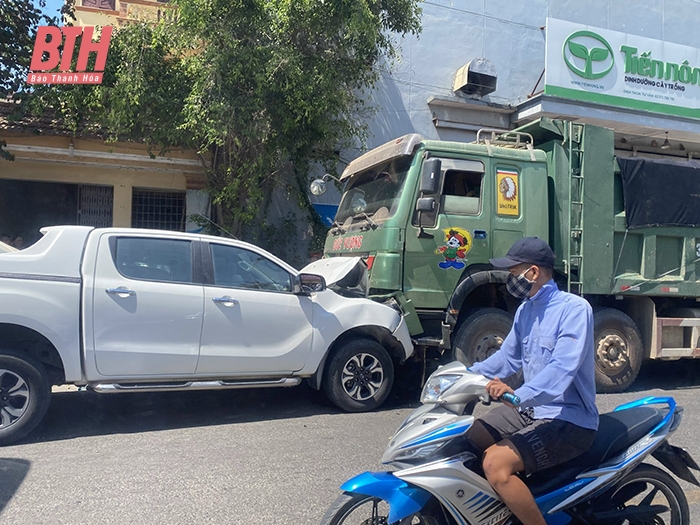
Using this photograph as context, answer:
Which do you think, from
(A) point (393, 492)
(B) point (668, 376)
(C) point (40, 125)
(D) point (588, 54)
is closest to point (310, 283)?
(A) point (393, 492)

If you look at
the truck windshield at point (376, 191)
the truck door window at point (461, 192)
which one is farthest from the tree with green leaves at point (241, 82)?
the truck door window at point (461, 192)

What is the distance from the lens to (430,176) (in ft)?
19.6

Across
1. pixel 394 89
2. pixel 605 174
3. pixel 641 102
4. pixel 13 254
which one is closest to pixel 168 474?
pixel 13 254

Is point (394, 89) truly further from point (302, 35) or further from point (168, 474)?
point (168, 474)

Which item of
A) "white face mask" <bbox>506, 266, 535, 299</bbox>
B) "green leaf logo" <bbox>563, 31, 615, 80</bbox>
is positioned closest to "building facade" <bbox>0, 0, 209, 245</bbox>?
"green leaf logo" <bbox>563, 31, 615, 80</bbox>

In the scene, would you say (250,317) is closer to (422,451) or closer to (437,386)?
(437,386)

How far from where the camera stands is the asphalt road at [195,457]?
372 cm

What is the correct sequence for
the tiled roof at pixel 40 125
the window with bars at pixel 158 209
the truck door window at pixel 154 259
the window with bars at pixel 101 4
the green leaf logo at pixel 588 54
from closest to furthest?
the truck door window at pixel 154 259
the tiled roof at pixel 40 125
the window with bars at pixel 101 4
the window with bars at pixel 158 209
the green leaf logo at pixel 588 54

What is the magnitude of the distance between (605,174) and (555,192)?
24.6 inches

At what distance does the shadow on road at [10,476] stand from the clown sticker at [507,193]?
16.6 ft

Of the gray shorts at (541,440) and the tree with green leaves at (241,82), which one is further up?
the tree with green leaves at (241,82)

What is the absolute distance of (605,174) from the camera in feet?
22.7

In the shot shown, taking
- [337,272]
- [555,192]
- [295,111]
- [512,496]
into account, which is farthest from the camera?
[295,111]

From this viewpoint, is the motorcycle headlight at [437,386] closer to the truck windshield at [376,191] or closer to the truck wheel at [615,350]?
the truck windshield at [376,191]
